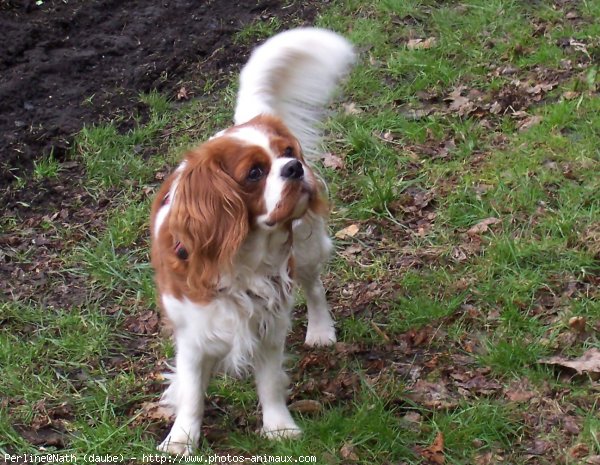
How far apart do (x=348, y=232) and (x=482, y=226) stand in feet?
2.35

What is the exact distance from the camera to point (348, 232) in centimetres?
461

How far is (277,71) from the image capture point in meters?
3.68

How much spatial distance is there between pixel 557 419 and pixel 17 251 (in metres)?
3.13

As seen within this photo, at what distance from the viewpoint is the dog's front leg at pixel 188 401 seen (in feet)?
10.7

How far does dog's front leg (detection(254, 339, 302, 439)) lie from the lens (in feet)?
10.9

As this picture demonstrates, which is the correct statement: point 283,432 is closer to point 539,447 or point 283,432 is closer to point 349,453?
point 349,453

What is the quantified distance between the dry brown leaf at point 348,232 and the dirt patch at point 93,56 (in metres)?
2.10

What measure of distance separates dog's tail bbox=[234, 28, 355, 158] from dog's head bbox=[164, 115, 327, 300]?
768mm

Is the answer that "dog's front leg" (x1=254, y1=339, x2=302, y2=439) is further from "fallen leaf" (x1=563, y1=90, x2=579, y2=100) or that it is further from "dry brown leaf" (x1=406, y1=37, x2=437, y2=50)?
"dry brown leaf" (x1=406, y1=37, x2=437, y2=50)

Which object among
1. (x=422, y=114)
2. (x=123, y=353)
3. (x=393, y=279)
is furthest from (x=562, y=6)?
(x=123, y=353)

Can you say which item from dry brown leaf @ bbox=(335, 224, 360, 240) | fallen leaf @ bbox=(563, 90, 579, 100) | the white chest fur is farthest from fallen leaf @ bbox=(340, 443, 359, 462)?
fallen leaf @ bbox=(563, 90, 579, 100)

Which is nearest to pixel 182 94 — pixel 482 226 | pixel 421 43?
pixel 421 43

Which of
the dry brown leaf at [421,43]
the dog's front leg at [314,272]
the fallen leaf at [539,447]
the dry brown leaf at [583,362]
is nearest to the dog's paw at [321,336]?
the dog's front leg at [314,272]

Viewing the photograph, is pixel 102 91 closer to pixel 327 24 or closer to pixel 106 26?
pixel 106 26
